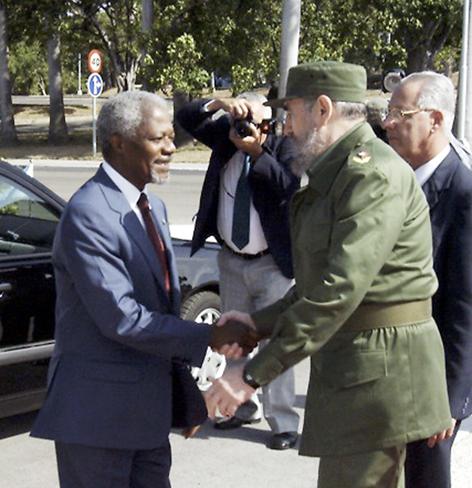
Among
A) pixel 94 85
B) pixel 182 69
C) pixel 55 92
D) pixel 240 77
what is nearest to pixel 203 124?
pixel 182 69

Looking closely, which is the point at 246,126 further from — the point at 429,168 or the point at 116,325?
the point at 116,325

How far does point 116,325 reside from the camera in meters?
2.96

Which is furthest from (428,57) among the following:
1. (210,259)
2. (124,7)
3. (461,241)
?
(461,241)

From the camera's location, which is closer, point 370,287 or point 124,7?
point 370,287

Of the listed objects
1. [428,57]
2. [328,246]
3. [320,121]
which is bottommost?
[428,57]

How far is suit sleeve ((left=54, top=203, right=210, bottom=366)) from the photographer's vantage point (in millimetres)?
2959

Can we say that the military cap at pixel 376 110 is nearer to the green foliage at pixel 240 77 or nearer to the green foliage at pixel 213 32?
the green foliage at pixel 213 32

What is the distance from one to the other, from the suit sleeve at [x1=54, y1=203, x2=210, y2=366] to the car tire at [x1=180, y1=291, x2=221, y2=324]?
3099 millimetres

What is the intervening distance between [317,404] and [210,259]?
3.51 meters

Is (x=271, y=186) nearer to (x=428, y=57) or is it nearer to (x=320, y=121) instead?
(x=320, y=121)

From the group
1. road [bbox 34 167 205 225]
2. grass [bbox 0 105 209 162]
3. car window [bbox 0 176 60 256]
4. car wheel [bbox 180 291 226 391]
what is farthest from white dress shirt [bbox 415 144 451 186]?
grass [bbox 0 105 209 162]

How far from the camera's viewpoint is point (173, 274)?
3340 mm

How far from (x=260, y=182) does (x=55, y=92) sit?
26980mm

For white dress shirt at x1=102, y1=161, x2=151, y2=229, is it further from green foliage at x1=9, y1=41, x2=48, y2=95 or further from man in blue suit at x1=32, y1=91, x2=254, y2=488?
green foliage at x1=9, y1=41, x2=48, y2=95
